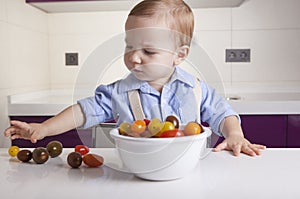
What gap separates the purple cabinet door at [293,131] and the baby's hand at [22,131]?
1234 millimetres

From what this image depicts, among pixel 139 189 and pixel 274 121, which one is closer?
pixel 139 189

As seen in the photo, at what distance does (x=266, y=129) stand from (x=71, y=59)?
1220mm

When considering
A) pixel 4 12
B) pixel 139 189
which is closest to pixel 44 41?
pixel 4 12

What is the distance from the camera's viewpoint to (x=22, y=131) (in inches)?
33.7

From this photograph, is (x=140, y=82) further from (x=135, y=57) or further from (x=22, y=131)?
(x=22, y=131)

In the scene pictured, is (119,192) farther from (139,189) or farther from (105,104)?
(105,104)

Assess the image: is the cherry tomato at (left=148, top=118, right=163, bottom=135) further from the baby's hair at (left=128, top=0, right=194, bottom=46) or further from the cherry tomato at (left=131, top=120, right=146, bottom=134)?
the baby's hair at (left=128, top=0, right=194, bottom=46)

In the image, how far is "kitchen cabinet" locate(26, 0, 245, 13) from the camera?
1.95m

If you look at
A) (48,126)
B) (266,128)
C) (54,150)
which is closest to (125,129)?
(54,150)

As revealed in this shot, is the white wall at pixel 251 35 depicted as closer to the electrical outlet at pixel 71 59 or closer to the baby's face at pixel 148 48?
the electrical outlet at pixel 71 59

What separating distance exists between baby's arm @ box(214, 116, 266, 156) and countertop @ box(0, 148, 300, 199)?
0.12 ft

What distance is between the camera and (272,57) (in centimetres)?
221

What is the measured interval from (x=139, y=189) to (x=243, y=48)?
1.78 meters

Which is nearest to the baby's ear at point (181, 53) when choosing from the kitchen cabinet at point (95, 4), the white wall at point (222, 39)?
the kitchen cabinet at point (95, 4)
